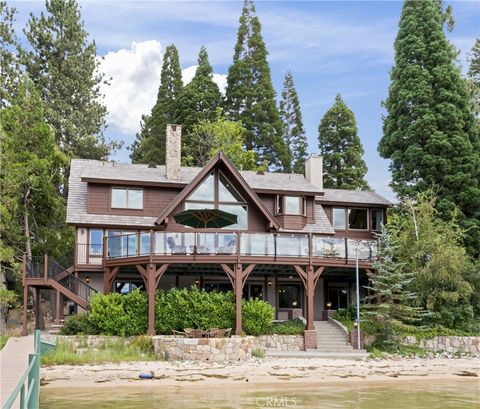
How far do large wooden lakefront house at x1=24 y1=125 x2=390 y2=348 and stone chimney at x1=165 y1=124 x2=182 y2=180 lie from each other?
0.16 ft

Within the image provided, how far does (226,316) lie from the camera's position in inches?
974

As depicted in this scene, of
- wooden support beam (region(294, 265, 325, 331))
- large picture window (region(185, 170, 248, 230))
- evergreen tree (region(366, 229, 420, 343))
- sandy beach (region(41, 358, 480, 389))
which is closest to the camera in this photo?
sandy beach (region(41, 358, 480, 389))

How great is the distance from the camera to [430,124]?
34406 millimetres

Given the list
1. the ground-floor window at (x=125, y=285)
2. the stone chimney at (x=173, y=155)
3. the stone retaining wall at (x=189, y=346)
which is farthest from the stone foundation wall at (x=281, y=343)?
the stone chimney at (x=173, y=155)

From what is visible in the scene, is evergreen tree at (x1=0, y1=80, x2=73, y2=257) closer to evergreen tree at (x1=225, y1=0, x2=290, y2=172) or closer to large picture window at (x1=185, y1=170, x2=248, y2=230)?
large picture window at (x1=185, y1=170, x2=248, y2=230)

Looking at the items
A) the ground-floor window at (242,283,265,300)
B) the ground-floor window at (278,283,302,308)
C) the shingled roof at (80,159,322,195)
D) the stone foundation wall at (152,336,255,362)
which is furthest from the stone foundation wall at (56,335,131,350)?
the ground-floor window at (278,283,302,308)

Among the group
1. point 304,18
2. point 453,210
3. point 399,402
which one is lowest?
point 399,402

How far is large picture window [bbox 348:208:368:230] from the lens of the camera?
34.5 metres

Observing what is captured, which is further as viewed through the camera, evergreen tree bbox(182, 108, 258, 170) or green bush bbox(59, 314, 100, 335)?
evergreen tree bbox(182, 108, 258, 170)

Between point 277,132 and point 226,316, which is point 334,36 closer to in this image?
point 226,316

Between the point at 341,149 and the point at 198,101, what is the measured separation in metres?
12.3

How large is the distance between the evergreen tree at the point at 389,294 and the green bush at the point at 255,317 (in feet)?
13.6

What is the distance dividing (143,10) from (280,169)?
114 ft

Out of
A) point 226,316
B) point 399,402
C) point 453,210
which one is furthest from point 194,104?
point 399,402
